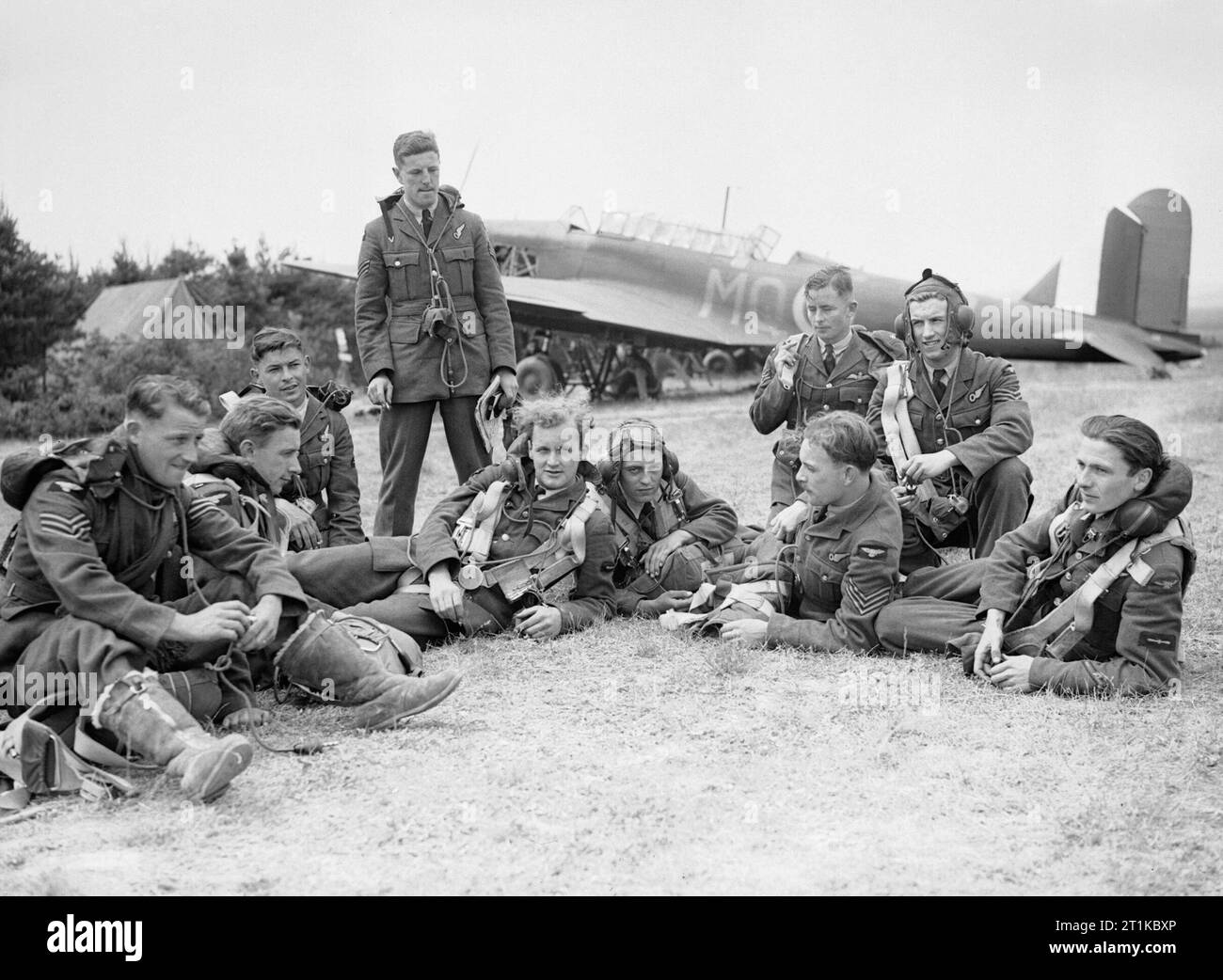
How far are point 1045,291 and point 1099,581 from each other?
17167 millimetres

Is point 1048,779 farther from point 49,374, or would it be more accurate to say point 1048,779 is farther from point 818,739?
point 49,374

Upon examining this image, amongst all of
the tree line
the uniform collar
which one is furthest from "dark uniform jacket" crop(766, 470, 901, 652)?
the tree line

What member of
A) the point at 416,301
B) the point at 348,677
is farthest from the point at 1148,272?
the point at 348,677

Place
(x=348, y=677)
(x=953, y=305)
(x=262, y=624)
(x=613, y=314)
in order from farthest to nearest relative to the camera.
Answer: (x=613, y=314) → (x=953, y=305) → (x=348, y=677) → (x=262, y=624)

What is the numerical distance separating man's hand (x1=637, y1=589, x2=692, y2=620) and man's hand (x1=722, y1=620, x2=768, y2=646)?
45 centimetres

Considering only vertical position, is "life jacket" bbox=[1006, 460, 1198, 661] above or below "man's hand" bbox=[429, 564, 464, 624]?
above

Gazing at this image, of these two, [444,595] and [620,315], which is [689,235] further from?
[444,595]

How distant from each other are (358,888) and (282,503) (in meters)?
2.71

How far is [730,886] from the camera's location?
2.97 metres

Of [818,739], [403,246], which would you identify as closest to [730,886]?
[818,739]

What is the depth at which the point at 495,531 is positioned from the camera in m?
5.36

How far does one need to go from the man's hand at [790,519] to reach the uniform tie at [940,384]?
89 cm

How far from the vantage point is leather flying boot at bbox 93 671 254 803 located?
336 centimetres

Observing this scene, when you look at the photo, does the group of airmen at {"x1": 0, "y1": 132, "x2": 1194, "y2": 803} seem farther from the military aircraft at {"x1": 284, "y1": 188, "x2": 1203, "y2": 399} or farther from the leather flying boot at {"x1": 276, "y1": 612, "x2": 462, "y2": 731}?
the military aircraft at {"x1": 284, "y1": 188, "x2": 1203, "y2": 399}
